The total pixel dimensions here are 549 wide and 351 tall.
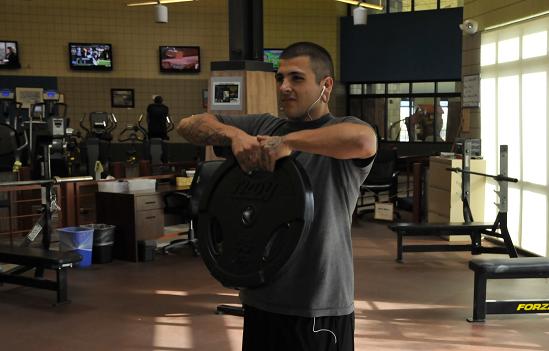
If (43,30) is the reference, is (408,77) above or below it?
below

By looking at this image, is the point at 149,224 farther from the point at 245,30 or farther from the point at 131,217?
the point at 245,30

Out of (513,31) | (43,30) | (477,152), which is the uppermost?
(43,30)

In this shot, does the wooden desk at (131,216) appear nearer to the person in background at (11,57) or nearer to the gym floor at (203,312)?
the gym floor at (203,312)

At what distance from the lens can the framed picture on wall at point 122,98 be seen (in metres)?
14.0

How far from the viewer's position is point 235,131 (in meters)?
1.62

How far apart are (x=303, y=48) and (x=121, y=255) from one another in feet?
16.7

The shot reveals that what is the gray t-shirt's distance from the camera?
164 cm

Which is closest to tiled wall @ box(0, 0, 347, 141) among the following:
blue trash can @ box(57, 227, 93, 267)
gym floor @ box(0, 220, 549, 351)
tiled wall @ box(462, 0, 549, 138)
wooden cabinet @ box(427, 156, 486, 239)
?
tiled wall @ box(462, 0, 549, 138)

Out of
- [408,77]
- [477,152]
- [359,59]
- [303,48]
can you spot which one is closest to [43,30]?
[359,59]

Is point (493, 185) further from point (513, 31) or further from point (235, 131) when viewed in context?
point (235, 131)

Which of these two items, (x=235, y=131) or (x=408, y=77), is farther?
(x=408, y=77)

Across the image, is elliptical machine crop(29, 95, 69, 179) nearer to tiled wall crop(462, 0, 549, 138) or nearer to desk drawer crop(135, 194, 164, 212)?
desk drawer crop(135, 194, 164, 212)

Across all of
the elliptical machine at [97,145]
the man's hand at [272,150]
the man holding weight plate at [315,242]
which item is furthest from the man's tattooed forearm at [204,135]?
the elliptical machine at [97,145]

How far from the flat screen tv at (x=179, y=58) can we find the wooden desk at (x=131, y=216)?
26.9ft
